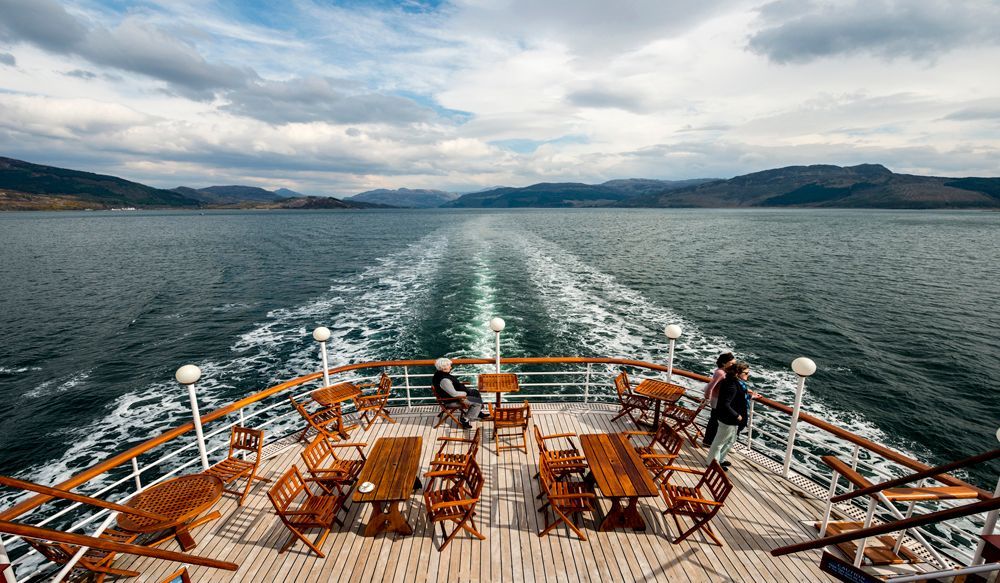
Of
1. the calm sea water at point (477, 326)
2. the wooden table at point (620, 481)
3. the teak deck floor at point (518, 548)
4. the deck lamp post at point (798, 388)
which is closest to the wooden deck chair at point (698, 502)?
the teak deck floor at point (518, 548)

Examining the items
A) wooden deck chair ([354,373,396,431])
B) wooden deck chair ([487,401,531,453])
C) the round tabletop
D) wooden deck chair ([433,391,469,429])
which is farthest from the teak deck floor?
wooden deck chair ([354,373,396,431])

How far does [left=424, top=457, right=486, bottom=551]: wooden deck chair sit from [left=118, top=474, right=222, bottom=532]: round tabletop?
287 cm

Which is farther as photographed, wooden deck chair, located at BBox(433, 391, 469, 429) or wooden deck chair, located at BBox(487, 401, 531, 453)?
wooden deck chair, located at BBox(433, 391, 469, 429)

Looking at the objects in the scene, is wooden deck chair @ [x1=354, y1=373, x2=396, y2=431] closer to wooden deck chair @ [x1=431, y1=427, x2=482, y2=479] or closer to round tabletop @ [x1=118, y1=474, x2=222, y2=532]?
wooden deck chair @ [x1=431, y1=427, x2=482, y2=479]

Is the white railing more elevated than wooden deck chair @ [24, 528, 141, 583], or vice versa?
wooden deck chair @ [24, 528, 141, 583]

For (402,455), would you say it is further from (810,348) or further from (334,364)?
(810,348)

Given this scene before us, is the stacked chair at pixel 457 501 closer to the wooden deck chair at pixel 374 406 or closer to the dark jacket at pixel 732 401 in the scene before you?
the wooden deck chair at pixel 374 406

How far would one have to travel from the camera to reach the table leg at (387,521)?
5.78 m

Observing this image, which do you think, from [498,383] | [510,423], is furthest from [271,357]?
[510,423]

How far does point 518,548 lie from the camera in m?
5.61

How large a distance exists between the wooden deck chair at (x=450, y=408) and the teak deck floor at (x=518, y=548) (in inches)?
76.5

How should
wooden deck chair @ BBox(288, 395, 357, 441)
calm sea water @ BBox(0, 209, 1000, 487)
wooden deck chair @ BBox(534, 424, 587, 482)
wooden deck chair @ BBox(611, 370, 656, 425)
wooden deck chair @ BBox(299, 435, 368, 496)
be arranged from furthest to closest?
calm sea water @ BBox(0, 209, 1000, 487) < wooden deck chair @ BBox(611, 370, 656, 425) < wooden deck chair @ BBox(288, 395, 357, 441) < wooden deck chair @ BBox(534, 424, 587, 482) < wooden deck chair @ BBox(299, 435, 368, 496)

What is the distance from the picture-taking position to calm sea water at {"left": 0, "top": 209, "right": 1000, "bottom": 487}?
15.0 m

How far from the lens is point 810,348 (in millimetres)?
20500
